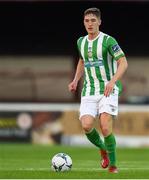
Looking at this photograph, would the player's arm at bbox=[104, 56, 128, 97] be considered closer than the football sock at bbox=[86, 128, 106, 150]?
Yes

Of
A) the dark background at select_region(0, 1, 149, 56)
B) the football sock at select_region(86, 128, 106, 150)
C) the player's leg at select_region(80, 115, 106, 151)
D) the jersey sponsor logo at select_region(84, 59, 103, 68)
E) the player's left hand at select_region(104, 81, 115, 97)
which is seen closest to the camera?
the player's left hand at select_region(104, 81, 115, 97)

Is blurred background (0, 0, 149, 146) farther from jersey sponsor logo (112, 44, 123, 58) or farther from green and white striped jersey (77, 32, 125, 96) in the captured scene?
jersey sponsor logo (112, 44, 123, 58)

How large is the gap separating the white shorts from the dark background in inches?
671

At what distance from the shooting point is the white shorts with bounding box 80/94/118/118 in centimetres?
1127

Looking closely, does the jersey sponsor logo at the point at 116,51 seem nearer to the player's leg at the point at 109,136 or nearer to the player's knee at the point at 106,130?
the player's leg at the point at 109,136

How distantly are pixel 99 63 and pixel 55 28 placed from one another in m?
17.4

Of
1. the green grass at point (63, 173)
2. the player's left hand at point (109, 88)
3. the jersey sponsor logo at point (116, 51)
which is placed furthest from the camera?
the jersey sponsor logo at point (116, 51)

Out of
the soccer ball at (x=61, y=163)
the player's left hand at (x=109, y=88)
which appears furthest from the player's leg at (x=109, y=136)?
the soccer ball at (x=61, y=163)

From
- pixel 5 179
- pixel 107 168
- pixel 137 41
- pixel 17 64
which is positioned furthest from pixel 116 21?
A: pixel 5 179

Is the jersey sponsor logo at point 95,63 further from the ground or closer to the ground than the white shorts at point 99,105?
further from the ground

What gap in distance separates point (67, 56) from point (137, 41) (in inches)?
97.6

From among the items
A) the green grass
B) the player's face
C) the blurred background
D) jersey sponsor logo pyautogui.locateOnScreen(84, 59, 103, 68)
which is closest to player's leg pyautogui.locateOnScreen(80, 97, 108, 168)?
jersey sponsor logo pyautogui.locateOnScreen(84, 59, 103, 68)

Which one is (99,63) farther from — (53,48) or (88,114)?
(53,48)

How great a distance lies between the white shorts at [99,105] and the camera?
37.0ft
